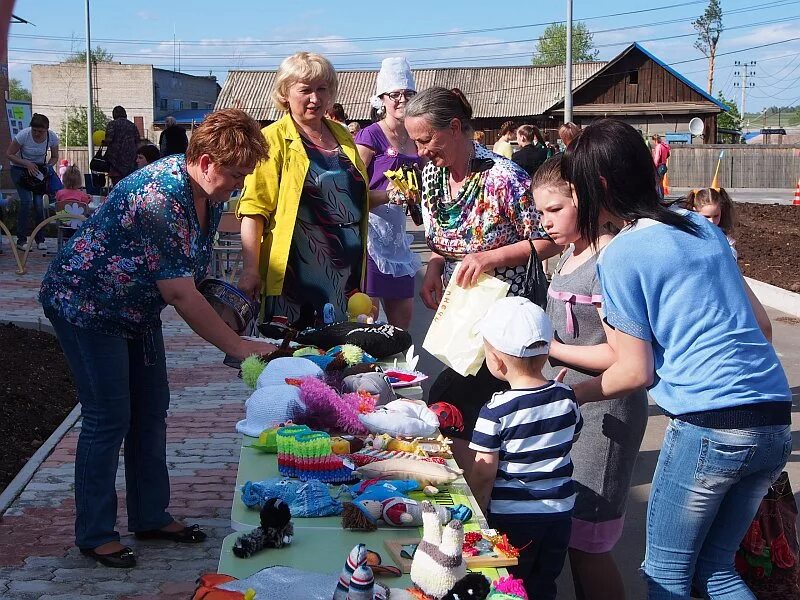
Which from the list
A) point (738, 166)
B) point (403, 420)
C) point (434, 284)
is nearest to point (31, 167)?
point (434, 284)

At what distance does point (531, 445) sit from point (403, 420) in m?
0.61

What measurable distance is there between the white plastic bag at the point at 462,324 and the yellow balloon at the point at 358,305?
1208 millimetres

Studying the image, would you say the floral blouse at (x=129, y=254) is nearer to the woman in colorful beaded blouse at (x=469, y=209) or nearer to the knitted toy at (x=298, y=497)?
the woman in colorful beaded blouse at (x=469, y=209)

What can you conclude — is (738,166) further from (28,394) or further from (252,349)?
(252,349)

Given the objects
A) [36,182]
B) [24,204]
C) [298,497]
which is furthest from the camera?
[24,204]

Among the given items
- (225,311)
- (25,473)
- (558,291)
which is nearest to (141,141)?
(25,473)

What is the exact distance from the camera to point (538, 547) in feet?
10.4

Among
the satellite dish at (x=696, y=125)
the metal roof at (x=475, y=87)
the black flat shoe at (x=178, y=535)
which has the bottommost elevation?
the black flat shoe at (x=178, y=535)

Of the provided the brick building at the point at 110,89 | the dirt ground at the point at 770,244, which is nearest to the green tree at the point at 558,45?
the brick building at the point at 110,89

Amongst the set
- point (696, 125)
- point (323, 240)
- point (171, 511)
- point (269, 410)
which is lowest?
point (171, 511)

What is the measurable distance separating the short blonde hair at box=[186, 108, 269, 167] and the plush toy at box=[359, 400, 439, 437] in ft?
3.50

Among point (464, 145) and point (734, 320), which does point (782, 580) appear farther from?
point (464, 145)

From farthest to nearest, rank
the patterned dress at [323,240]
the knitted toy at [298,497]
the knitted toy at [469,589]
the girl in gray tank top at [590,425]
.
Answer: the patterned dress at [323,240], the girl in gray tank top at [590,425], the knitted toy at [298,497], the knitted toy at [469,589]

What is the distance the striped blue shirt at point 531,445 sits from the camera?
3033mm
